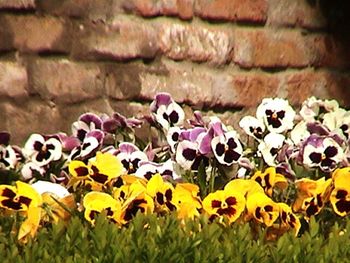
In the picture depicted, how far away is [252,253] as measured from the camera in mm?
2156

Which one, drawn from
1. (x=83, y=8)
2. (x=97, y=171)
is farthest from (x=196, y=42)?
(x=97, y=171)

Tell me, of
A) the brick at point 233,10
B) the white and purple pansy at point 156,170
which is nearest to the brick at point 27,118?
the brick at point 233,10

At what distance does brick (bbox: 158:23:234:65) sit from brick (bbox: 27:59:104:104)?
0.88ft

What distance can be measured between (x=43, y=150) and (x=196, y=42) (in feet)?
3.03

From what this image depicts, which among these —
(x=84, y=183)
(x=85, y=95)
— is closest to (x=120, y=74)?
(x=85, y=95)

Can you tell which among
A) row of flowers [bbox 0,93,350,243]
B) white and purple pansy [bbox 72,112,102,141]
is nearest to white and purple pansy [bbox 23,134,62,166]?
row of flowers [bbox 0,93,350,243]

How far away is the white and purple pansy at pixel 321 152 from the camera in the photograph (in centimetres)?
271

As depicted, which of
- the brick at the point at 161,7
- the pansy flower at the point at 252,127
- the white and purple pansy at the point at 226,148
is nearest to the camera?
the white and purple pansy at the point at 226,148

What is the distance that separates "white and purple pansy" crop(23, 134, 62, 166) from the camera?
289cm

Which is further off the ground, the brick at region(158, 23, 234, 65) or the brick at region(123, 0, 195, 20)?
the brick at region(123, 0, 195, 20)

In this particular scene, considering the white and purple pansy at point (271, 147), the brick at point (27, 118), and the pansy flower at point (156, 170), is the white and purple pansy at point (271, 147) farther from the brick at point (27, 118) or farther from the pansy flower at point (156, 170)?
the brick at point (27, 118)

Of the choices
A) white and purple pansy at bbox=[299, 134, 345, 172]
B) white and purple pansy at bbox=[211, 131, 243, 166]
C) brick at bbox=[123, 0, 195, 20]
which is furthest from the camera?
brick at bbox=[123, 0, 195, 20]

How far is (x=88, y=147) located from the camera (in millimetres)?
2902

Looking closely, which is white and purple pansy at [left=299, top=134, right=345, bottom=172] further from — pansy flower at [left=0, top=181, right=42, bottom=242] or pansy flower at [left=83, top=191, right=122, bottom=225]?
pansy flower at [left=0, top=181, right=42, bottom=242]
